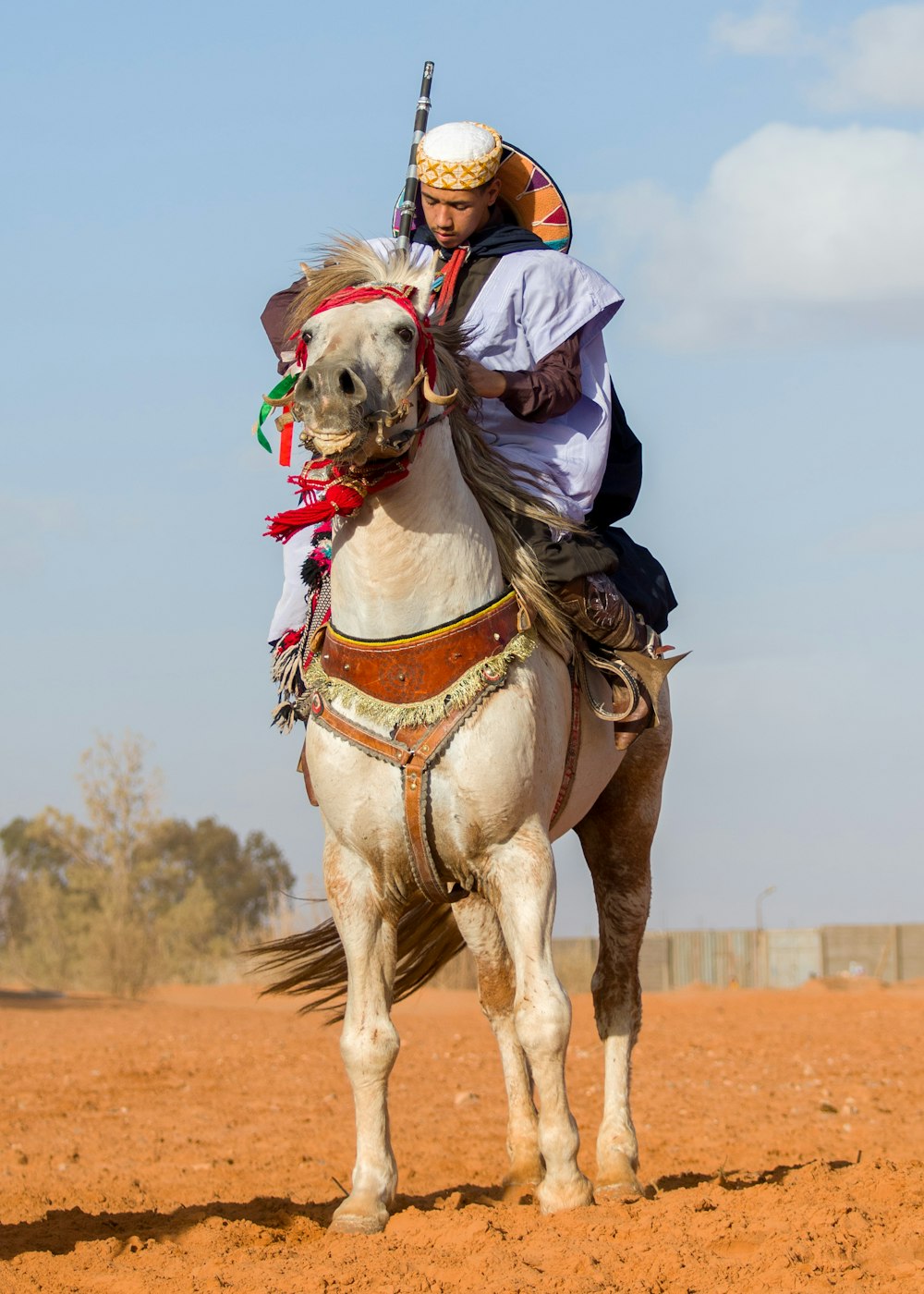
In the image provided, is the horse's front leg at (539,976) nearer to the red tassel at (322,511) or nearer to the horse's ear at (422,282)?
the red tassel at (322,511)

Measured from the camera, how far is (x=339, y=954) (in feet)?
22.2

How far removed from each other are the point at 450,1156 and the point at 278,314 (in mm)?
4615

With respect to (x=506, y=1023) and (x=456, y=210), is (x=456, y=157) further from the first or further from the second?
(x=506, y=1023)

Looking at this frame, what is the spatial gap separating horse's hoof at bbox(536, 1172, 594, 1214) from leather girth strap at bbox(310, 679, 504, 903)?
1066 millimetres

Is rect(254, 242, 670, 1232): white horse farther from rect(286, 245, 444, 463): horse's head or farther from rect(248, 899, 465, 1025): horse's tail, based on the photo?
rect(248, 899, 465, 1025): horse's tail

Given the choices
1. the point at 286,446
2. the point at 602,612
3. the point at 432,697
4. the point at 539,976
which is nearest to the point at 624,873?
the point at 602,612

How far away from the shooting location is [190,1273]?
4.72 meters

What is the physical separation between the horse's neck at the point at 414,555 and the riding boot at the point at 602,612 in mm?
463

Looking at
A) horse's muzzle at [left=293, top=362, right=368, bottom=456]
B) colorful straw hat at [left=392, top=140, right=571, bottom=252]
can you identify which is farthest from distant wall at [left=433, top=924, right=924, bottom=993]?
horse's muzzle at [left=293, top=362, right=368, bottom=456]

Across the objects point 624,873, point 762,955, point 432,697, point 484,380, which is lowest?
point 762,955

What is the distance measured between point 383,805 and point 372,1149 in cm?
116

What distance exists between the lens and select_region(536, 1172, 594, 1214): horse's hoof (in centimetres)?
522

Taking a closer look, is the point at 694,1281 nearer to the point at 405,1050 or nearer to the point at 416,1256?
the point at 416,1256

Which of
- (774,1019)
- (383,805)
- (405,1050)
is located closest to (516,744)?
(383,805)
